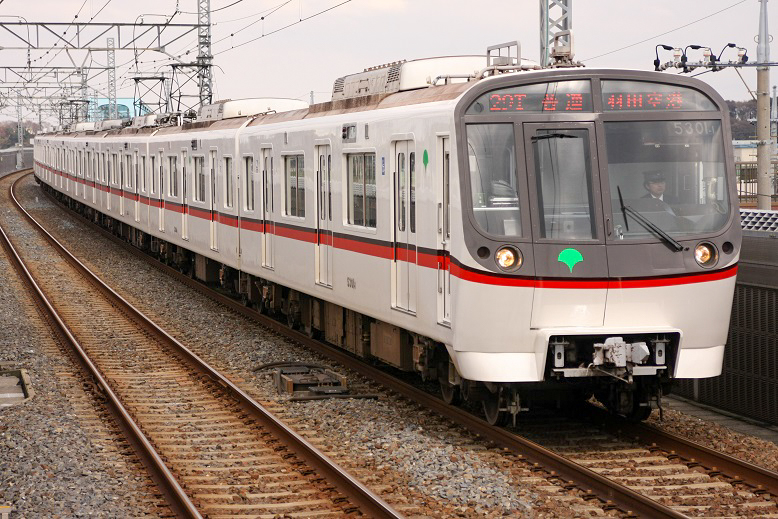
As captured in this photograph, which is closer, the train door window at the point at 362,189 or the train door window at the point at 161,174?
the train door window at the point at 362,189

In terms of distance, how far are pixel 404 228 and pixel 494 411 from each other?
1802 mm

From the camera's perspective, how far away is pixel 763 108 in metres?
27.5

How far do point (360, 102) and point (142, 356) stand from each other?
4389 millimetres

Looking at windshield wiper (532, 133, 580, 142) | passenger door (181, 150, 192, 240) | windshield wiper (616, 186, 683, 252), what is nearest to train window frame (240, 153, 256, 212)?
passenger door (181, 150, 192, 240)

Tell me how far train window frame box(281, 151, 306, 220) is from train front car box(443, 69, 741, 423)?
4.90 m

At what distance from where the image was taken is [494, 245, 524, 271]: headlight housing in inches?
328

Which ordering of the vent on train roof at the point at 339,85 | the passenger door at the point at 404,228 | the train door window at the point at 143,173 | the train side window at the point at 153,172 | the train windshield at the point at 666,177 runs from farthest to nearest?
the train door window at the point at 143,173 < the train side window at the point at 153,172 < the vent on train roof at the point at 339,85 < the passenger door at the point at 404,228 < the train windshield at the point at 666,177

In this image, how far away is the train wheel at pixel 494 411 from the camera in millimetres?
9086

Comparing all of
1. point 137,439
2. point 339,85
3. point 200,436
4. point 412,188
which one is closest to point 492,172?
→ point 412,188

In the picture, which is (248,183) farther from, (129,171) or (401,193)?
(129,171)

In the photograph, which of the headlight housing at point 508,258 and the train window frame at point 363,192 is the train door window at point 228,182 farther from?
the headlight housing at point 508,258

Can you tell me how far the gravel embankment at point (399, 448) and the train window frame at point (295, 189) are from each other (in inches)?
64.3

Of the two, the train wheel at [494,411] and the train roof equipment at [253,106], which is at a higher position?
the train roof equipment at [253,106]

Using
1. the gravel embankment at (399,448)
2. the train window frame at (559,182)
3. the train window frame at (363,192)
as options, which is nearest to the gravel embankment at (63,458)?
the gravel embankment at (399,448)
